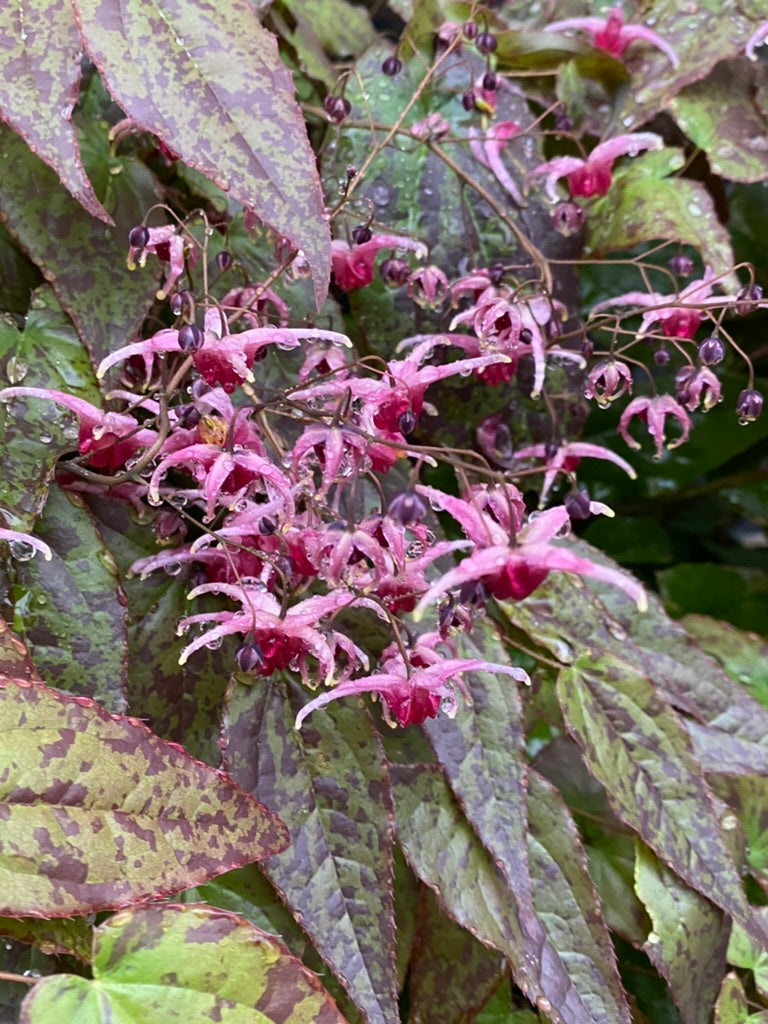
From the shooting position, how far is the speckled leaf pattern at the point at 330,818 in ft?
1.37

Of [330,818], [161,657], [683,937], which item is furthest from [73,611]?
[683,937]

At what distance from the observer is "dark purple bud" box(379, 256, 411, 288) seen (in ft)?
1.80

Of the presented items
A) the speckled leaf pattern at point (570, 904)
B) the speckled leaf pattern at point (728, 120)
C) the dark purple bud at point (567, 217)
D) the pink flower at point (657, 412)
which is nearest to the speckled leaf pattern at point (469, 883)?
the speckled leaf pattern at point (570, 904)

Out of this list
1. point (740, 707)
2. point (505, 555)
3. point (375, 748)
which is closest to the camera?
point (505, 555)

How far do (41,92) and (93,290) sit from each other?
106mm

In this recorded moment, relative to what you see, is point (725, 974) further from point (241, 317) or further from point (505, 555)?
point (241, 317)

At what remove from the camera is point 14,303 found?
53 cm

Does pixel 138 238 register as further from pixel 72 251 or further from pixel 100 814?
pixel 100 814

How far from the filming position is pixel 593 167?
622mm

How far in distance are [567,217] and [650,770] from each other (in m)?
0.36

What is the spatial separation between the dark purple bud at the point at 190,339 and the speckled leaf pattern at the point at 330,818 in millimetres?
169

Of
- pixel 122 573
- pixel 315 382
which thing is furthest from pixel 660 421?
pixel 122 573

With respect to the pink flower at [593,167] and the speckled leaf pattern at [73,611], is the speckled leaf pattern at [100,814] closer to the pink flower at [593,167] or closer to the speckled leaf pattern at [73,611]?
the speckled leaf pattern at [73,611]

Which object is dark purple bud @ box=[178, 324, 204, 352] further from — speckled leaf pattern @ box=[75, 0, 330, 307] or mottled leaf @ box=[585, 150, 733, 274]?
mottled leaf @ box=[585, 150, 733, 274]
